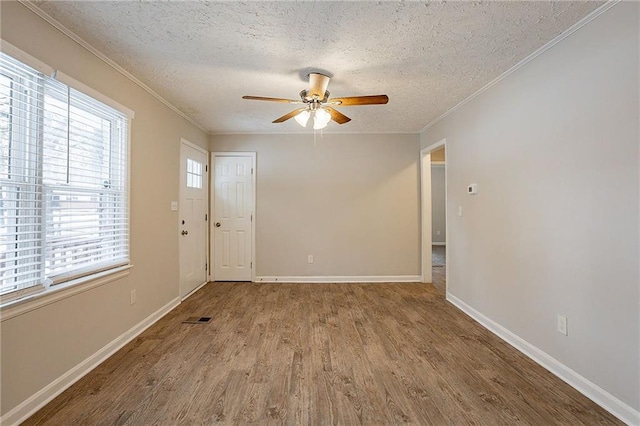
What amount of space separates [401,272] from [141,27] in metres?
4.26

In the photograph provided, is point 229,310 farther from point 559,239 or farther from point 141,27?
point 559,239

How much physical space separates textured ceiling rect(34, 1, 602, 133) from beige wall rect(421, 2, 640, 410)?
30 centimetres

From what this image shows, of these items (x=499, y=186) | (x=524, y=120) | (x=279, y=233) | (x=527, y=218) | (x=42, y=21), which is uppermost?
(x=42, y=21)

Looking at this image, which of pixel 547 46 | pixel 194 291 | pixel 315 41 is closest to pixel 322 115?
pixel 315 41

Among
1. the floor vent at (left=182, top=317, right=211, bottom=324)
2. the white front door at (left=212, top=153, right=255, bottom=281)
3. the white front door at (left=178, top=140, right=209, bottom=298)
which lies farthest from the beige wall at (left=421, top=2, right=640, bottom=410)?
the white front door at (left=178, top=140, right=209, bottom=298)

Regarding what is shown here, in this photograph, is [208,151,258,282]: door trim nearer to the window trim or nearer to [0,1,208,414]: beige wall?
[0,1,208,414]: beige wall

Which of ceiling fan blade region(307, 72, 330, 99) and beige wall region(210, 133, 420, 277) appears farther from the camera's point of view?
beige wall region(210, 133, 420, 277)

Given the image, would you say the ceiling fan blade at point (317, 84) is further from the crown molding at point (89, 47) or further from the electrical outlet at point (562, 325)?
the electrical outlet at point (562, 325)

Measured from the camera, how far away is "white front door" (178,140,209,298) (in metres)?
3.59

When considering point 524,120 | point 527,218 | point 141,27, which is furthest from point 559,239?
point 141,27

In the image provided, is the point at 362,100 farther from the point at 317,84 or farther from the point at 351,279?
the point at 351,279

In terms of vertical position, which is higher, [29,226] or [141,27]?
[141,27]

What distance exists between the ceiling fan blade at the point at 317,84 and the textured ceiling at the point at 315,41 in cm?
7

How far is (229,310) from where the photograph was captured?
10.7 feet
